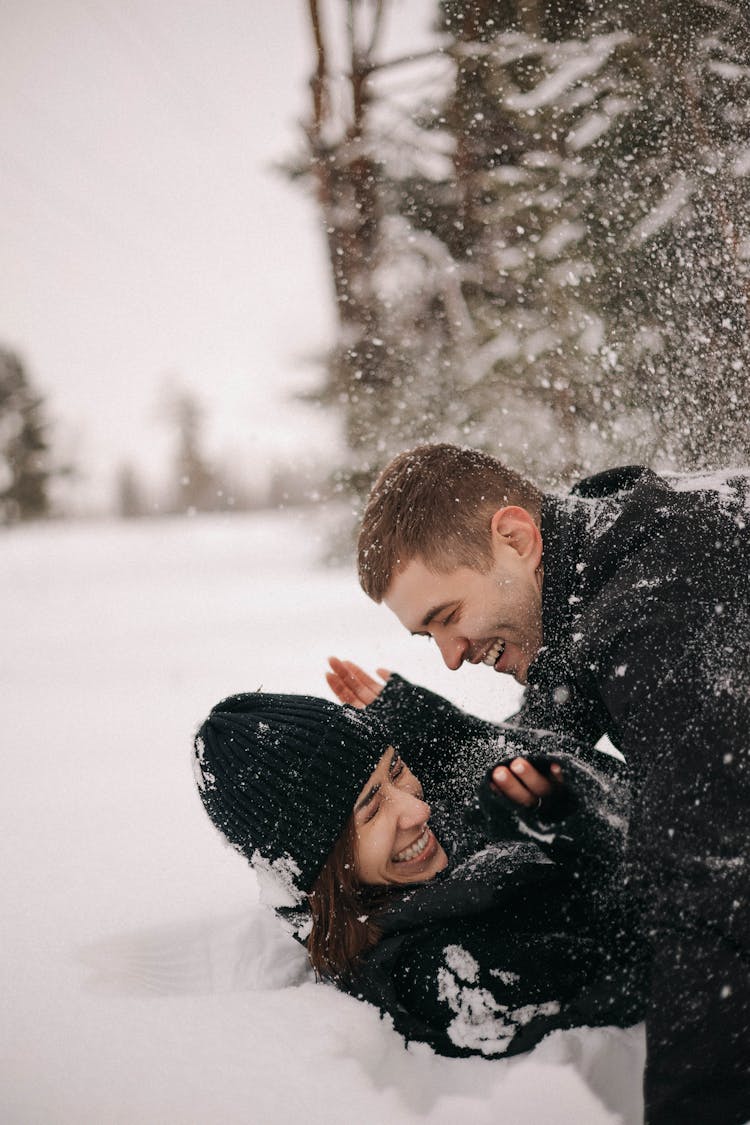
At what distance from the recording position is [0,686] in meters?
4.61

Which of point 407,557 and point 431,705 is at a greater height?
point 407,557

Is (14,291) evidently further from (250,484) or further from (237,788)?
(237,788)

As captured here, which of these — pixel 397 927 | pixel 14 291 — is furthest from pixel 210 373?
pixel 397 927

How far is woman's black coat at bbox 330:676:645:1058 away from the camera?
1261 millimetres

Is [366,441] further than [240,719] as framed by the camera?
Yes

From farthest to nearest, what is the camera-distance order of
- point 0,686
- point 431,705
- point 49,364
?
point 49,364 → point 0,686 → point 431,705

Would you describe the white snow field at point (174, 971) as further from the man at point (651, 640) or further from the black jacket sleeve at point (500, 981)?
the man at point (651, 640)

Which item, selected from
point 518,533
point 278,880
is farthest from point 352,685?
point 518,533

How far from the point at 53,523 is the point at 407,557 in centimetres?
2056

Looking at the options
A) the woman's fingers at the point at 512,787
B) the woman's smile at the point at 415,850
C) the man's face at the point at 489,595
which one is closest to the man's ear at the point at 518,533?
the man's face at the point at 489,595

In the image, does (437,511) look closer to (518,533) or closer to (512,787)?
(518,533)

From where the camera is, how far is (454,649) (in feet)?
5.33

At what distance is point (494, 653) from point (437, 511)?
370mm

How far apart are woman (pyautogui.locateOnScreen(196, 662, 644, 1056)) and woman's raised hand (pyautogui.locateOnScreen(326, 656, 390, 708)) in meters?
0.41
